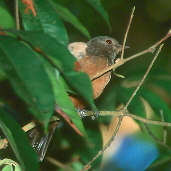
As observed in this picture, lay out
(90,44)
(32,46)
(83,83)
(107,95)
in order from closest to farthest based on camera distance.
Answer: (83,83)
(32,46)
(90,44)
(107,95)

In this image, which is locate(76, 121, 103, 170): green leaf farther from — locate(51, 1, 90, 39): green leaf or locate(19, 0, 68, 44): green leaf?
locate(19, 0, 68, 44): green leaf

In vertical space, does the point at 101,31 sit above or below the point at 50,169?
above

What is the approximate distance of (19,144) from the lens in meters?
1.73

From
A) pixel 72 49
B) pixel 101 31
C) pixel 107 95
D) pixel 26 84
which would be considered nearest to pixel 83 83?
pixel 26 84

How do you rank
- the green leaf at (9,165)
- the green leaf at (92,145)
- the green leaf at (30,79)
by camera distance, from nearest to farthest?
the green leaf at (30,79)
the green leaf at (9,165)
the green leaf at (92,145)

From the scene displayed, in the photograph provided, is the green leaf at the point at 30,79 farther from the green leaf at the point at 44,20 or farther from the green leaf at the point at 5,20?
the green leaf at the point at 5,20

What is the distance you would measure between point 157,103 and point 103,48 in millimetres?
844

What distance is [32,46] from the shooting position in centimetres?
179

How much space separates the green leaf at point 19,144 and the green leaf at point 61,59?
0.99 feet

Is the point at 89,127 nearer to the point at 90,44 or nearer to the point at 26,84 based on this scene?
the point at 90,44

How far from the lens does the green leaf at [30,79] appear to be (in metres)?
1.53

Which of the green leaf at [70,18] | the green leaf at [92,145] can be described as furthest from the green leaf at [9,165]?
the green leaf at [92,145]

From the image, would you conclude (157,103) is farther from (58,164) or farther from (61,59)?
(61,59)

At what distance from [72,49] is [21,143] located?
5.75 ft
